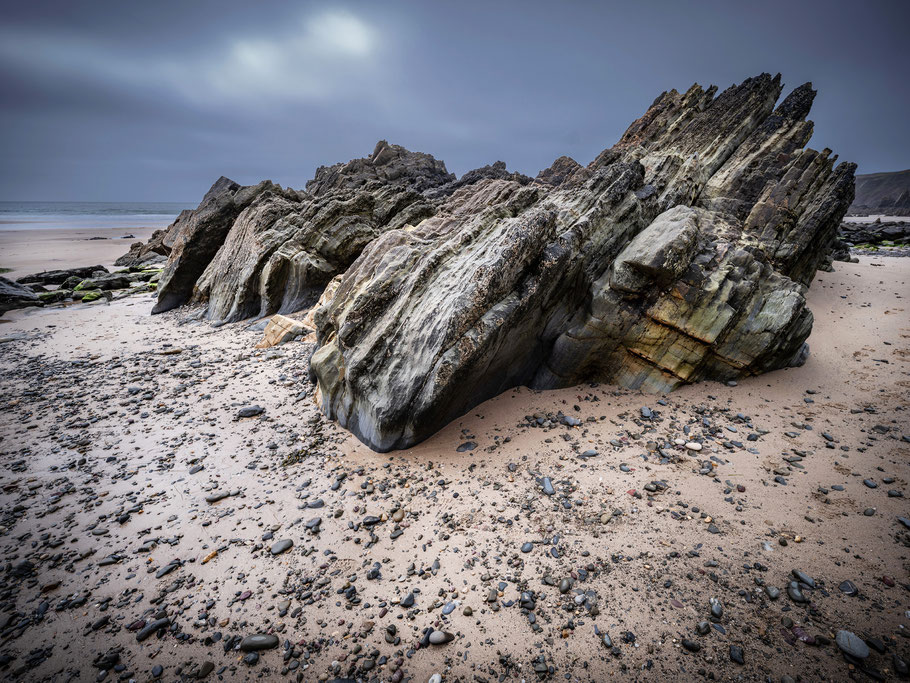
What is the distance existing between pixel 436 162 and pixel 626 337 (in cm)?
6418

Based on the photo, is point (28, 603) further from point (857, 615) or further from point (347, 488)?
point (857, 615)

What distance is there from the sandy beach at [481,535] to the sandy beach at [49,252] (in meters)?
43.2

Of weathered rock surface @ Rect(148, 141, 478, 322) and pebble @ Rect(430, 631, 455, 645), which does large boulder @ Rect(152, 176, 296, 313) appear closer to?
weathered rock surface @ Rect(148, 141, 478, 322)

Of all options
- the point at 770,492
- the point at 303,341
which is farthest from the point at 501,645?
the point at 303,341

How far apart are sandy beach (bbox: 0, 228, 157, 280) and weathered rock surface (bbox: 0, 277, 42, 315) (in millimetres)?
16156

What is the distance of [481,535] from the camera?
20.3ft

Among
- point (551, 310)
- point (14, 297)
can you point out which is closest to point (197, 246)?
point (14, 297)

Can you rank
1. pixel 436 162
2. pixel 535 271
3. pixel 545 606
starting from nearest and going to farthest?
1. pixel 545 606
2. pixel 535 271
3. pixel 436 162

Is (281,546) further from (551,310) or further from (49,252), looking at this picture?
(49,252)

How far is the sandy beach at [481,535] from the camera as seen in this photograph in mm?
4578

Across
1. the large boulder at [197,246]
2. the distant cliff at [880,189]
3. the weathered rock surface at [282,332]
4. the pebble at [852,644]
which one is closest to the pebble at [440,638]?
the pebble at [852,644]

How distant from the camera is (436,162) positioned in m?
64.3

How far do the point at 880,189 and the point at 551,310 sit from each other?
17928 centimetres

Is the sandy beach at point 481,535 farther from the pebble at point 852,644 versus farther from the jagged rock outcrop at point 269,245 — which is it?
the jagged rock outcrop at point 269,245
